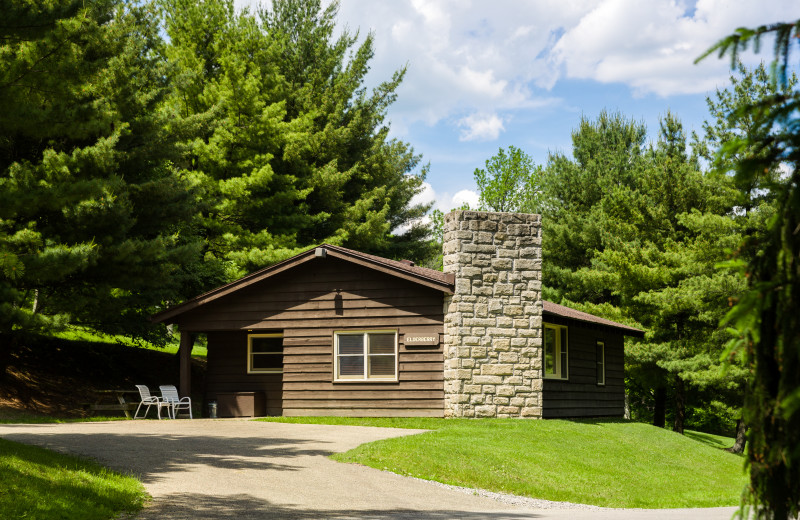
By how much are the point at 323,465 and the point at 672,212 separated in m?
20.4

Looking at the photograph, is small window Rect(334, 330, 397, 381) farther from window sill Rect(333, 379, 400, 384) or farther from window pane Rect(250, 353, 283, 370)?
window pane Rect(250, 353, 283, 370)

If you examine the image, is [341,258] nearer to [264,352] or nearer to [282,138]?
[264,352]

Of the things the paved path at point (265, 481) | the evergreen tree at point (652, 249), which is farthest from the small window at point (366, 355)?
the evergreen tree at point (652, 249)

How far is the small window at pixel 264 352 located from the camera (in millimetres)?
22141

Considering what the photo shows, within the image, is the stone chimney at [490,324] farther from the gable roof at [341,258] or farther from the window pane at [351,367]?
the window pane at [351,367]

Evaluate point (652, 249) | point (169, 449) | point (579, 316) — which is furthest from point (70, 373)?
point (652, 249)

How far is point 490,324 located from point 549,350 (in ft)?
10.2

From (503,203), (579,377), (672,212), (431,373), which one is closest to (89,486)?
(431,373)

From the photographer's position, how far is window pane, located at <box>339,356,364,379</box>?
19.6 metres

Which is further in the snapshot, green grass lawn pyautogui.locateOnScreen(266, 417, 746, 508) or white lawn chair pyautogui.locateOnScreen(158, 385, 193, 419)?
white lawn chair pyautogui.locateOnScreen(158, 385, 193, 419)

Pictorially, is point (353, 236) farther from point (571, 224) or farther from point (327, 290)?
point (327, 290)

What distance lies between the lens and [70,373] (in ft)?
80.0

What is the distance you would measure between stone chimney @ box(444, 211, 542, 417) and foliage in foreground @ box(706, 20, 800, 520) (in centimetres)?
1499

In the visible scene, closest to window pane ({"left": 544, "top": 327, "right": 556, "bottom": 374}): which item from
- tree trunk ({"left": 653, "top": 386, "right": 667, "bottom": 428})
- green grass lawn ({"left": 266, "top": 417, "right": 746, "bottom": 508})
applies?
green grass lawn ({"left": 266, "top": 417, "right": 746, "bottom": 508})
